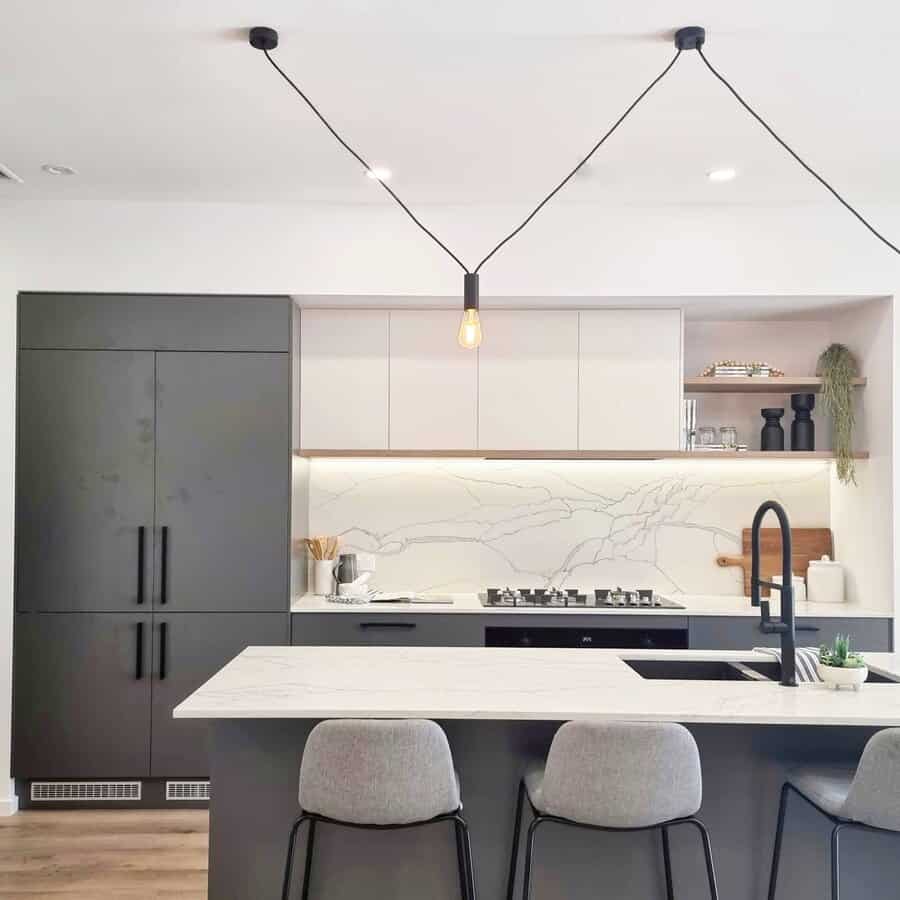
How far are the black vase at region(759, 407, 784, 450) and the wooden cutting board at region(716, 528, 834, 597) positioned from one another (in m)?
0.47

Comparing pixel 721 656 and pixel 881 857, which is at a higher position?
pixel 721 656

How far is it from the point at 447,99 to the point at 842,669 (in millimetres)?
2178

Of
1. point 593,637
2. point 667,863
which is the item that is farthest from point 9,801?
point 667,863

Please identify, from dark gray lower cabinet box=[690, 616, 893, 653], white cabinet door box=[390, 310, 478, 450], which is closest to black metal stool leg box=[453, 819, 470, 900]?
dark gray lower cabinet box=[690, 616, 893, 653]

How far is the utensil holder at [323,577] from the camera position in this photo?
14.7 feet

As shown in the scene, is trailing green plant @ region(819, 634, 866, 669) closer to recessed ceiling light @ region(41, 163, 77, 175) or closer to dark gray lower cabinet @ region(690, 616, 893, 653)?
dark gray lower cabinet @ region(690, 616, 893, 653)

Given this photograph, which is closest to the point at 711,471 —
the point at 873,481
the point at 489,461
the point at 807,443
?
the point at 807,443

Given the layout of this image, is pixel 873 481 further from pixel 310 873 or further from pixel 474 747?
pixel 310 873

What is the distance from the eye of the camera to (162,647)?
4.02m

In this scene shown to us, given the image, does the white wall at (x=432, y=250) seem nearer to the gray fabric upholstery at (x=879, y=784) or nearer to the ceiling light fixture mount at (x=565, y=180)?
the ceiling light fixture mount at (x=565, y=180)

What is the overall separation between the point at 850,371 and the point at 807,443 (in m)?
0.41

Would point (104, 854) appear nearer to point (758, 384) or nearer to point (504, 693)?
point (504, 693)

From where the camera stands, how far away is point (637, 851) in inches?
98.6

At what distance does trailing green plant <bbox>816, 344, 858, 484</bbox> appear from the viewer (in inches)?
170
